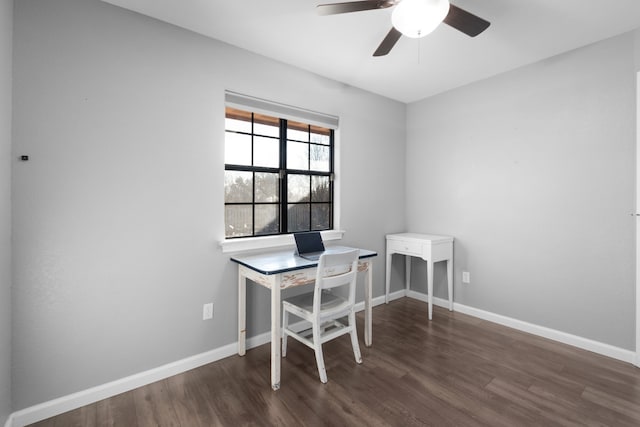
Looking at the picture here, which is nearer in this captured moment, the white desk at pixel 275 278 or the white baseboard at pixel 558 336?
the white desk at pixel 275 278

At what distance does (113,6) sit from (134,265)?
5.49 ft

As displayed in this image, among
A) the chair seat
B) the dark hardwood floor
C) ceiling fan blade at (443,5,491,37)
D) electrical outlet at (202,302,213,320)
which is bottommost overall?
the dark hardwood floor

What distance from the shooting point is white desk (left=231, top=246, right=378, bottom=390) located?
6.69ft

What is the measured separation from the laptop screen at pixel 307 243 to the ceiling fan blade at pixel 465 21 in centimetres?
178

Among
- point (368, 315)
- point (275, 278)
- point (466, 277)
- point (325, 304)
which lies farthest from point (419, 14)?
point (466, 277)

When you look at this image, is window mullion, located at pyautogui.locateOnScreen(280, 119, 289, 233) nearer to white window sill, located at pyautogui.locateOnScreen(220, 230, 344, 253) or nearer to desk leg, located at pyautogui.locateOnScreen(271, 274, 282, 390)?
white window sill, located at pyautogui.locateOnScreen(220, 230, 344, 253)

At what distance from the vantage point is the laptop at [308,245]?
102 inches

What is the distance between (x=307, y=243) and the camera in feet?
8.63

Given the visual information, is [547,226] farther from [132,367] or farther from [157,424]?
[132,367]

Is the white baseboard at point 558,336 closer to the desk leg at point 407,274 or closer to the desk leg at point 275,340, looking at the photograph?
the desk leg at point 407,274

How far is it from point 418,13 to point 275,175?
170 centimetres

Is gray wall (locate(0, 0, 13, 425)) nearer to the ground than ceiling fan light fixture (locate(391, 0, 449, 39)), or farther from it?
nearer to the ground

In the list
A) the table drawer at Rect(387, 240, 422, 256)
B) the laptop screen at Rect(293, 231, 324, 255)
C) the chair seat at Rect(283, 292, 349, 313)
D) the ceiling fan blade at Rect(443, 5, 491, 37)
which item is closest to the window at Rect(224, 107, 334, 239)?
the laptop screen at Rect(293, 231, 324, 255)

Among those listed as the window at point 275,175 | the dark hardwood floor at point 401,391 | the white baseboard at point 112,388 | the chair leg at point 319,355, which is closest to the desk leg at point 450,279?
the dark hardwood floor at point 401,391
